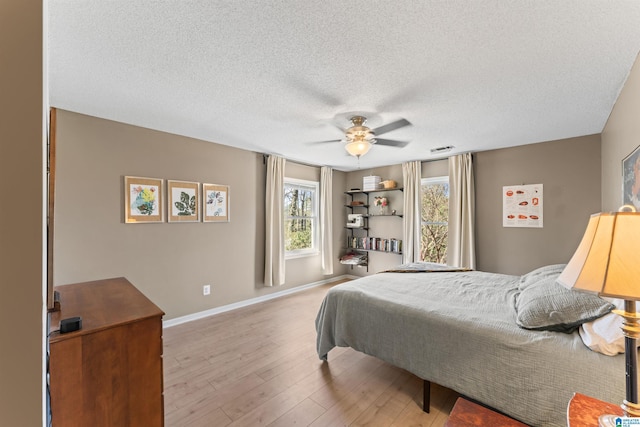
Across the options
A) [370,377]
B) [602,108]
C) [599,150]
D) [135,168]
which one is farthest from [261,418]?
[599,150]

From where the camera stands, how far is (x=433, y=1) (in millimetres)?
1240

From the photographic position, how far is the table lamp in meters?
0.80

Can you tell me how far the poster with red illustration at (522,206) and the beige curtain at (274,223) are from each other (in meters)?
3.37

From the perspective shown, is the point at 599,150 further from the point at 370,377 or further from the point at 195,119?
the point at 195,119

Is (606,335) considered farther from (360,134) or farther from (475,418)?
(360,134)

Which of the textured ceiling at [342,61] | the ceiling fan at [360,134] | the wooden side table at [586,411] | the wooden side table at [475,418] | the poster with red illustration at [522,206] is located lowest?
the wooden side table at [475,418]

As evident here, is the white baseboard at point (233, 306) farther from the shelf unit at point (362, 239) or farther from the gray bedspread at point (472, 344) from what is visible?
the gray bedspread at point (472, 344)

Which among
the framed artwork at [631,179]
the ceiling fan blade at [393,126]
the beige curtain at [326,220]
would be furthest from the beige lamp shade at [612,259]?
the beige curtain at [326,220]

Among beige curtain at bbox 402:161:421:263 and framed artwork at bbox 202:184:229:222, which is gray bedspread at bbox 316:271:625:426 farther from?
framed artwork at bbox 202:184:229:222

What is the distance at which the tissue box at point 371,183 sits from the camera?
16.7 feet

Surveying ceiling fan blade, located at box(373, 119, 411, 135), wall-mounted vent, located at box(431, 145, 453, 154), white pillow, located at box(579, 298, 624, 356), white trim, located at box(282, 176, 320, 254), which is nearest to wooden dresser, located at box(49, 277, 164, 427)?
white pillow, located at box(579, 298, 624, 356)

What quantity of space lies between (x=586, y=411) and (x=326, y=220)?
438 cm

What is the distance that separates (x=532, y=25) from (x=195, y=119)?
9.14 feet

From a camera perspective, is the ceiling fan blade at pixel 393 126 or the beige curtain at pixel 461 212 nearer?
the ceiling fan blade at pixel 393 126
